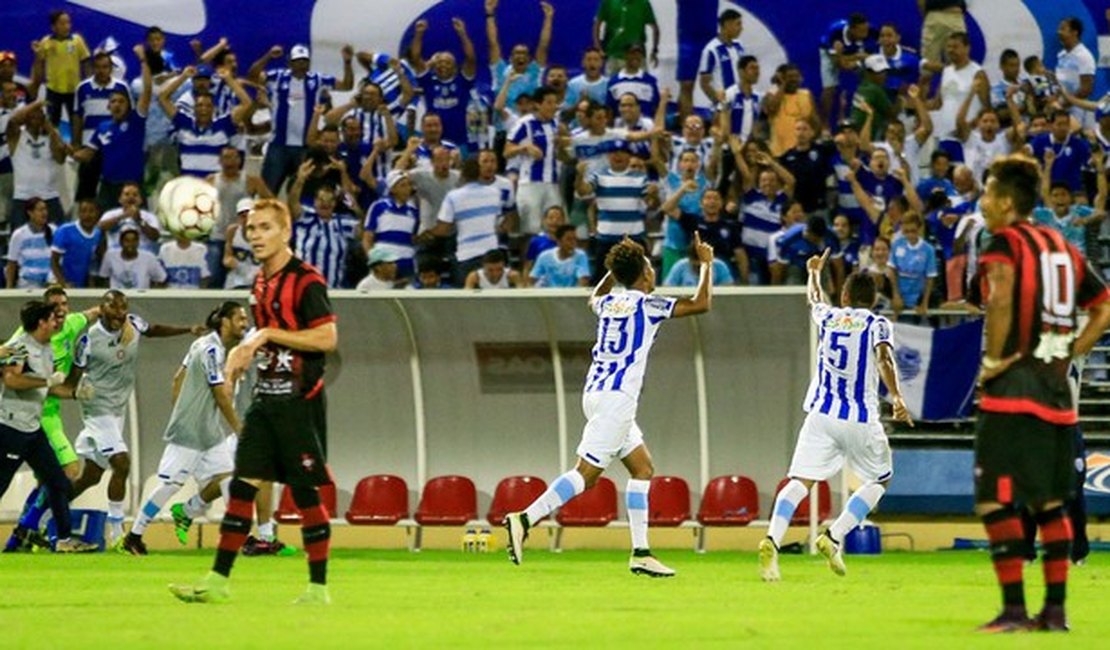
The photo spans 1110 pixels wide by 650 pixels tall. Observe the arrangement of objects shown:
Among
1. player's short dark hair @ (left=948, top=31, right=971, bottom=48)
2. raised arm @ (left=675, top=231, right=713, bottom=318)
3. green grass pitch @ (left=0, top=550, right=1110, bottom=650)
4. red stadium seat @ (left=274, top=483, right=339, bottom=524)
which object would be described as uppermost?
player's short dark hair @ (left=948, top=31, right=971, bottom=48)

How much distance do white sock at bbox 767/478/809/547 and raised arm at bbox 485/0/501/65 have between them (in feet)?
41.2

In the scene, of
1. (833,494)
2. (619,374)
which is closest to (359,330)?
(833,494)

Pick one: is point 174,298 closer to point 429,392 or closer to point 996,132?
point 429,392

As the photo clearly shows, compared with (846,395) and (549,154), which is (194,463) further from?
(846,395)

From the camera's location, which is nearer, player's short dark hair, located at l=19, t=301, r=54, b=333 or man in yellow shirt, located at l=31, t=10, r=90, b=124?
player's short dark hair, located at l=19, t=301, r=54, b=333

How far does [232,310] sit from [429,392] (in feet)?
14.6

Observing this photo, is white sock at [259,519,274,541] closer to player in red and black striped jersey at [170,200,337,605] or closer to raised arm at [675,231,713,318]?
raised arm at [675,231,713,318]

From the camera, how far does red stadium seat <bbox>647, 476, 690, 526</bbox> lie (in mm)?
22984

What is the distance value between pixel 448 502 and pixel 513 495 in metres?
0.71

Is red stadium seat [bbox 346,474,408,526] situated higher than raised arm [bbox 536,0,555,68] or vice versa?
raised arm [bbox 536,0,555,68]

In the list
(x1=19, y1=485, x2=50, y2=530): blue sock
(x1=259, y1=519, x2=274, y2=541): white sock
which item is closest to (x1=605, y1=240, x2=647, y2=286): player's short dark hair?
(x1=259, y1=519, x2=274, y2=541): white sock

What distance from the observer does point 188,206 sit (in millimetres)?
22969

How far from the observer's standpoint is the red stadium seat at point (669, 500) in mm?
22984

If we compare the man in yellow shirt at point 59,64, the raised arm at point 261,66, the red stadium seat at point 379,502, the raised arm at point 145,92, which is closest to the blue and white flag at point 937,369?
the red stadium seat at point 379,502
